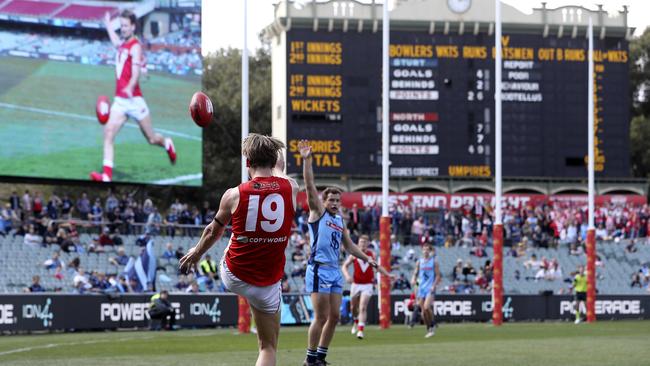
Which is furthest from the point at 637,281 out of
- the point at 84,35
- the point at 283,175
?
the point at 283,175

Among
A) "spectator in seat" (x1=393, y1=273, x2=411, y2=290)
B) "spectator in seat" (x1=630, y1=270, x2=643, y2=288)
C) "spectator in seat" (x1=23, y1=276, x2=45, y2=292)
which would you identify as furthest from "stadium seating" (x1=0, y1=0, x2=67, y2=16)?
"spectator in seat" (x1=630, y1=270, x2=643, y2=288)

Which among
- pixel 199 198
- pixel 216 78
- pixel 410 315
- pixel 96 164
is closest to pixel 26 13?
pixel 96 164

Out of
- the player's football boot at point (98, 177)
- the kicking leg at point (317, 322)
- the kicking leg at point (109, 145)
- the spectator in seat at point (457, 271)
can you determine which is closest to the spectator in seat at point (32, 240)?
the player's football boot at point (98, 177)

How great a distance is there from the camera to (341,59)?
4306 centimetres

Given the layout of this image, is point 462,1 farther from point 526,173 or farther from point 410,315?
point 410,315

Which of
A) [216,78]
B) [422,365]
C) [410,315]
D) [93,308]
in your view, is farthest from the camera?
[216,78]

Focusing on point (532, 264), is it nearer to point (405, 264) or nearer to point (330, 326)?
point (405, 264)

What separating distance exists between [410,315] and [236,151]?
34053 millimetres

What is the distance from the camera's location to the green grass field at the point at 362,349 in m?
18.5

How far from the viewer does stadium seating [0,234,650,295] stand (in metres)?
37.3

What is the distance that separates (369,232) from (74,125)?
11.8 metres

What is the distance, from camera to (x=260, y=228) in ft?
33.3

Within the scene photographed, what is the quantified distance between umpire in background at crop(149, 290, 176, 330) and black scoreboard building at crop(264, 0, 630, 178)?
32.5 feet

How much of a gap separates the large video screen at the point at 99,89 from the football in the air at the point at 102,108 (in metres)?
0.05
